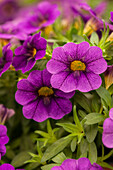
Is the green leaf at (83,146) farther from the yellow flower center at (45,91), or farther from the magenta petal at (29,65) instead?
the magenta petal at (29,65)

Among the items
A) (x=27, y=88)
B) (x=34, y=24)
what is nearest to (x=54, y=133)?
(x=27, y=88)

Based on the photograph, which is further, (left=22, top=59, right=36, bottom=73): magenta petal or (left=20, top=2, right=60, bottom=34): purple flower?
(left=20, top=2, right=60, bottom=34): purple flower

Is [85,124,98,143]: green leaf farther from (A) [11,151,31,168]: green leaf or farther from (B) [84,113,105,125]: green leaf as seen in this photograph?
(A) [11,151,31,168]: green leaf

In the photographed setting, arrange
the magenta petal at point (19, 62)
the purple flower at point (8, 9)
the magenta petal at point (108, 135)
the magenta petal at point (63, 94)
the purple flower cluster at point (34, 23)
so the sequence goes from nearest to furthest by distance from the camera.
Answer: the magenta petal at point (108, 135) < the magenta petal at point (63, 94) < the magenta petal at point (19, 62) < the purple flower cluster at point (34, 23) < the purple flower at point (8, 9)

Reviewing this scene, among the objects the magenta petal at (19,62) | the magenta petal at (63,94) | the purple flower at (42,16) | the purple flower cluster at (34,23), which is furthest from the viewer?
the purple flower at (42,16)

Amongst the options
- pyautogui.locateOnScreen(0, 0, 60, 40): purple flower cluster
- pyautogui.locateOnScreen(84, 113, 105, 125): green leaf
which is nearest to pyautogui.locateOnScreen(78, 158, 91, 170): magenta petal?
pyautogui.locateOnScreen(84, 113, 105, 125): green leaf

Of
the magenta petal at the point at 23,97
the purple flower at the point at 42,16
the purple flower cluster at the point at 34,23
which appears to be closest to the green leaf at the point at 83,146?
the magenta petal at the point at 23,97

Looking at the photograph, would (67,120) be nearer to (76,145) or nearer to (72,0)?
(76,145)
